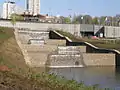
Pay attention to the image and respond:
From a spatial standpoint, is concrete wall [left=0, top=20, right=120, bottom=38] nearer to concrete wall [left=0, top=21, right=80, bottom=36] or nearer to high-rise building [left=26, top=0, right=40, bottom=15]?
concrete wall [left=0, top=21, right=80, bottom=36]

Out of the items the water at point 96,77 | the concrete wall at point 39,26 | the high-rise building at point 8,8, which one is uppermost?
the high-rise building at point 8,8

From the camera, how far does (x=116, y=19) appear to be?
4619 inches

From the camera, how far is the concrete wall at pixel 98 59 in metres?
36.3

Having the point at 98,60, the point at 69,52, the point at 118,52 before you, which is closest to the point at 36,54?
the point at 69,52

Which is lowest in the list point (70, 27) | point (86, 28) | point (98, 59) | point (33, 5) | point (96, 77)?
point (96, 77)

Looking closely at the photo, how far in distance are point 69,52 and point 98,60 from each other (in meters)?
3.40

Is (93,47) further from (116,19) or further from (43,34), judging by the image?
(116,19)

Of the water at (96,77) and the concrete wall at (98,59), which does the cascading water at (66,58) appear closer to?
the concrete wall at (98,59)

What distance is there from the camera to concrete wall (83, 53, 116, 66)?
119ft

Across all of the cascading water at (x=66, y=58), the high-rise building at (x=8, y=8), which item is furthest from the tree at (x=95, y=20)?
the cascading water at (x=66, y=58)

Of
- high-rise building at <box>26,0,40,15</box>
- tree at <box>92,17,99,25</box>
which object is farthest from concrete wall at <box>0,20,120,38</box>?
high-rise building at <box>26,0,40,15</box>

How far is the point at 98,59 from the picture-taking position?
3656 cm

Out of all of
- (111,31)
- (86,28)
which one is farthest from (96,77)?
(111,31)

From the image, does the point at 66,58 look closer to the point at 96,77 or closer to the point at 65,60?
the point at 65,60
